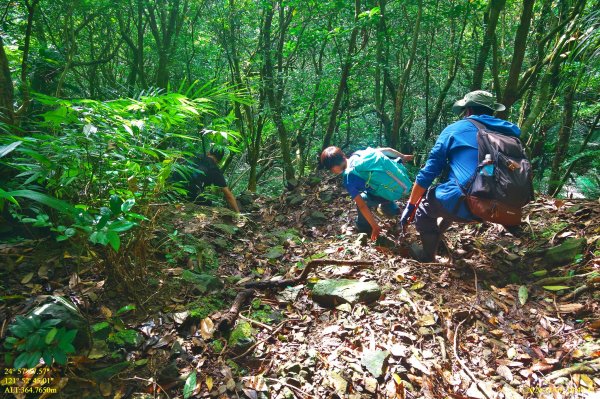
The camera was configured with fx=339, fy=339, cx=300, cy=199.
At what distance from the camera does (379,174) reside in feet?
14.8

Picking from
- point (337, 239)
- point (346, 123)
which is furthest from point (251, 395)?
point (346, 123)

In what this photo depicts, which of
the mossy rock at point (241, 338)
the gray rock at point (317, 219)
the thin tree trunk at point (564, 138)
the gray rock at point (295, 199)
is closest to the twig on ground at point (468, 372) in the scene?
the mossy rock at point (241, 338)

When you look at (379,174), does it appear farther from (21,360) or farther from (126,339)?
(21,360)

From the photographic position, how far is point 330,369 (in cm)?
229

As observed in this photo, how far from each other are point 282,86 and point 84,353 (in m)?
6.85

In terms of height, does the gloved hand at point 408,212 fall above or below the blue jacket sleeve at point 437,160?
below

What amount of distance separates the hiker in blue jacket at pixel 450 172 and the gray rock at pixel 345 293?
1.17 meters

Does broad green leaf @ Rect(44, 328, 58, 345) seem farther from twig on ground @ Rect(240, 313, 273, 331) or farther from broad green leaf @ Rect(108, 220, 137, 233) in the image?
twig on ground @ Rect(240, 313, 273, 331)

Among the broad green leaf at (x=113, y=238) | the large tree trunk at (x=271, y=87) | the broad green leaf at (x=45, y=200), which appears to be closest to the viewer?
the broad green leaf at (x=45, y=200)

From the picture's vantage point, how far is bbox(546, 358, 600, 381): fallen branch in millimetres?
2143

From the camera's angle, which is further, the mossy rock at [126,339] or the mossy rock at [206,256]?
the mossy rock at [206,256]

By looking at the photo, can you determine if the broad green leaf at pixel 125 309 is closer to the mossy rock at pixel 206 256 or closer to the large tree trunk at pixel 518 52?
the mossy rock at pixel 206 256

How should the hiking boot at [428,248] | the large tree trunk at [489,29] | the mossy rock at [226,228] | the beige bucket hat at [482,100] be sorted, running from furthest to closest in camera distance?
the large tree trunk at [489,29] < the mossy rock at [226,228] < the hiking boot at [428,248] < the beige bucket hat at [482,100]

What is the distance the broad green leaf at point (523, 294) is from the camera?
295 cm
